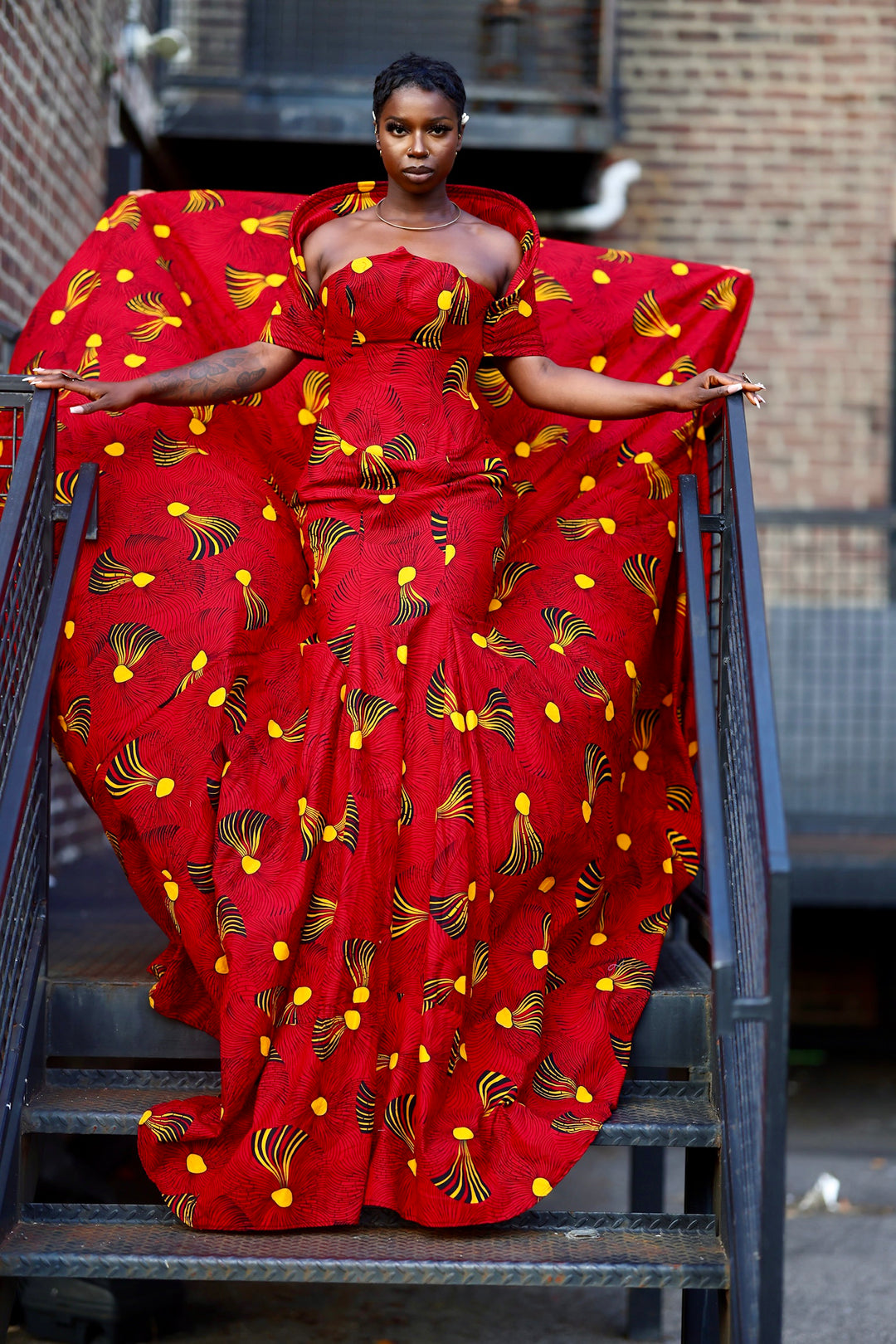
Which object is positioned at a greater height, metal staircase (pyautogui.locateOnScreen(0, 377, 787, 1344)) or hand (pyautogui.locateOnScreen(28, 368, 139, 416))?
hand (pyautogui.locateOnScreen(28, 368, 139, 416))

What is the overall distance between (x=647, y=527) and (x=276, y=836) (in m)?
1.14

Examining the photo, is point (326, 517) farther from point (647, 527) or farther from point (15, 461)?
point (647, 527)

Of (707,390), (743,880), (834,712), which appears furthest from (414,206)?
(834,712)

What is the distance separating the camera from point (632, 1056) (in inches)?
106

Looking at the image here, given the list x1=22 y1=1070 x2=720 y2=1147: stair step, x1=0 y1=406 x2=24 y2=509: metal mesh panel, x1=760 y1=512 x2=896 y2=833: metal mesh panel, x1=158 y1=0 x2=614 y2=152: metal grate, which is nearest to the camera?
x1=22 y1=1070 x2=720 y2=1147: stair step

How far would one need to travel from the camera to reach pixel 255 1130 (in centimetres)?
239

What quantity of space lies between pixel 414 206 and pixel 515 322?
31 cm

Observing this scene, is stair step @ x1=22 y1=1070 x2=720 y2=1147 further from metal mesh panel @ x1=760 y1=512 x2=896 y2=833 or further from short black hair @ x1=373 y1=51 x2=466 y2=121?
metal mesh panel @ x1=760 y1=512 x2=896 y2=833

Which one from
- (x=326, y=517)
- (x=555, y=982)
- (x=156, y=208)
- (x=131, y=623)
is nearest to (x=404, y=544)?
(x=326, y=517)

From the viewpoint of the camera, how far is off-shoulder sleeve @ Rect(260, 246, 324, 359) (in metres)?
2.86

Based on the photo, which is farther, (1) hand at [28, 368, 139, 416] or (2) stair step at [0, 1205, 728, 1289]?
(1) hand at [28, 368, 139, 416]

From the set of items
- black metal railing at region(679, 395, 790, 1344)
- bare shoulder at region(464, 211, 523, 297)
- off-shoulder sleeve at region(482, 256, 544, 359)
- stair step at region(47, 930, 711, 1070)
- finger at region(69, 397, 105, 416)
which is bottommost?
stair step at region(47, 930, 711, 1070)

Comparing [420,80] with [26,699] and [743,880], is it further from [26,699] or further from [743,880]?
[743,880]

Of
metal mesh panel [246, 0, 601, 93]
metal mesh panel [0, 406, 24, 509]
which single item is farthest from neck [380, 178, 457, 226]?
metal mesh panel [246, 0, 601, 93]
